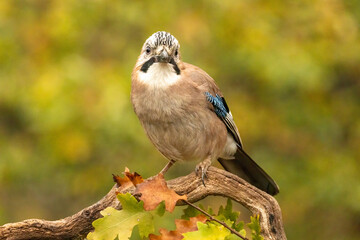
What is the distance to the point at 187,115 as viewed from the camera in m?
4.86

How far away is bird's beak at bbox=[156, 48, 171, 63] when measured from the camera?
4.66m

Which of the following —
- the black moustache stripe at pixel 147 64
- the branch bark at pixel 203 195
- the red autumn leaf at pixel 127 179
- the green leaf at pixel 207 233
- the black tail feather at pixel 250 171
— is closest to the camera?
the green leaf at pixel 207 233

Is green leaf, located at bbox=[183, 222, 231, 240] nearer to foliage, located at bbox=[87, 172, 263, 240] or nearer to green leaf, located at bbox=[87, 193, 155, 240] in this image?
foliage, located at bbox=[87, 172, 263, 240]

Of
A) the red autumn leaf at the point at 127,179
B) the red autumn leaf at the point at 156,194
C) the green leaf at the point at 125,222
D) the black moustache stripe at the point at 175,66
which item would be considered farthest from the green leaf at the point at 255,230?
the black moustache stripe at the point at 175,66

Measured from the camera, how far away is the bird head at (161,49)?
183 inches

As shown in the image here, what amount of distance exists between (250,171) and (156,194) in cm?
183

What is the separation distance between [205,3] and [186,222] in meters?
5.48

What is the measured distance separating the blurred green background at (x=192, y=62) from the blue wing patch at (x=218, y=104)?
90.5 inches

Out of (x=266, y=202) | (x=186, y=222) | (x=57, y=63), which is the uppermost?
(x=57, y=63)

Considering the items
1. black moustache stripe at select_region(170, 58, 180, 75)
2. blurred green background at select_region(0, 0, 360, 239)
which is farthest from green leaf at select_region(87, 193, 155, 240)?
blurred green background at select_region(0, 0, 360, 239)

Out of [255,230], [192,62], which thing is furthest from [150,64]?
[192,62]

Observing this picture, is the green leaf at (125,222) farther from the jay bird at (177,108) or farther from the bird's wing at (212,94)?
the bird's wing at (212,94)

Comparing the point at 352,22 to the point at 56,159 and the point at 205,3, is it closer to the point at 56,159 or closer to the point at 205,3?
the point at 205,3

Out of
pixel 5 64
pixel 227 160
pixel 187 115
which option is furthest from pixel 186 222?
pixel 5 64
